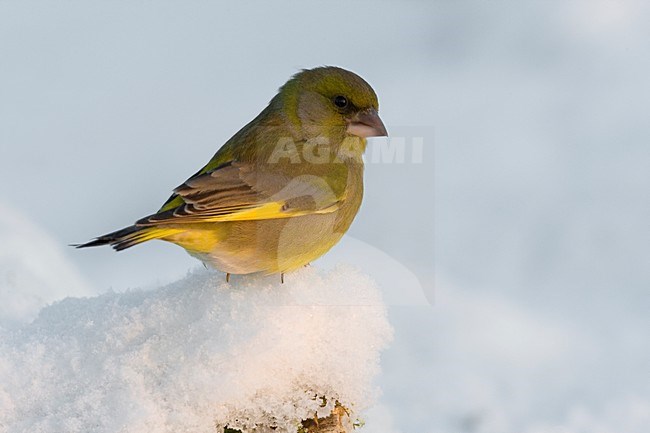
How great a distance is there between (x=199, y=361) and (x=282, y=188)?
0.48m

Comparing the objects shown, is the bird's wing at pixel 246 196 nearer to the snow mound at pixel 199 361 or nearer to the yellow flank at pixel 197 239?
the yellow flank at pixel 197 239

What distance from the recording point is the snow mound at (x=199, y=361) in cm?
143

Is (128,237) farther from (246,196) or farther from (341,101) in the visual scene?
(341,101)

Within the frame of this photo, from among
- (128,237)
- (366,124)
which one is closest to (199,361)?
(128,237)

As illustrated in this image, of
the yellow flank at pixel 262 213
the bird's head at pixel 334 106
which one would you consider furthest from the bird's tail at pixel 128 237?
the bird's head at pixel 334 106

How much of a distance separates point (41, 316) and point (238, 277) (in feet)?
1.32

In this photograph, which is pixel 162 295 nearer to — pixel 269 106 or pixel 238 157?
pixel 238 157

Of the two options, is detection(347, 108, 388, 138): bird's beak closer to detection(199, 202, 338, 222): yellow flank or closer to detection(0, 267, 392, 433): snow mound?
detection(199, 202, 338, 222): yellow flank

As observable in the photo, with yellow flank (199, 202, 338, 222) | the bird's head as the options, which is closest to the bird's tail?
yellow flank (199, 202, 338, 222)

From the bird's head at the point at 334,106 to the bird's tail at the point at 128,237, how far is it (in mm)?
546

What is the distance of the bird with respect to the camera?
1.68 metres

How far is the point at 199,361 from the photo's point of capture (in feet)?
4.83

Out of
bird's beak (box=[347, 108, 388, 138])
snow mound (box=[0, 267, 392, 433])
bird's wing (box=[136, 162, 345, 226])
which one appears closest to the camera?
snow mound (box=[0, 267, 392, 433])

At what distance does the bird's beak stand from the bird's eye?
0.04 m
